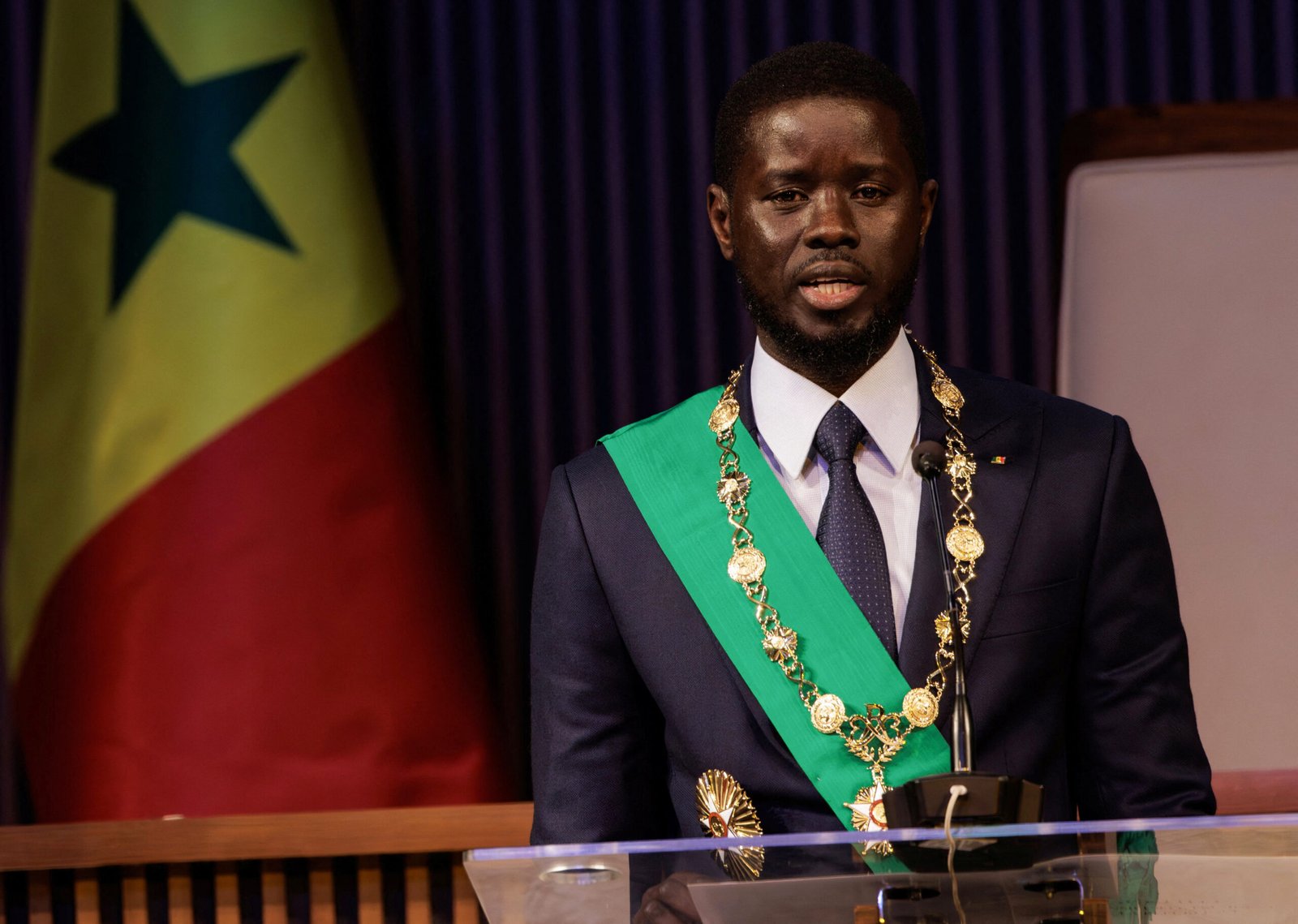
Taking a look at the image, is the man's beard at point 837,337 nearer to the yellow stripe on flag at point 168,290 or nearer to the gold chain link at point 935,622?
the gold chain link at point 935,622

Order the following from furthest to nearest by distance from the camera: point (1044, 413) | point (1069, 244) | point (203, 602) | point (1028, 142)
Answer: point (1028, 142) → point (1069, 244) → point (203, 602) → point (1044, 413)

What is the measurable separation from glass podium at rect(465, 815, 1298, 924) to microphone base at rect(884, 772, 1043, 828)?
41mm

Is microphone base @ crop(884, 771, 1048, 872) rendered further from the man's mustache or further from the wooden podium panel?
the wooden podium panel

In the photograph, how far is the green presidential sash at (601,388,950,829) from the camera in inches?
43.0

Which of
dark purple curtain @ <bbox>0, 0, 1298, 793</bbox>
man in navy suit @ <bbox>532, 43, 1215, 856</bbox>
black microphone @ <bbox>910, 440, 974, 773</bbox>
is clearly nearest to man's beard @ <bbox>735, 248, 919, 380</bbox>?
man in navy suit @ <bbox>532, 43, 1215, 856</bbox>

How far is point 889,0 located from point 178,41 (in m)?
0.89

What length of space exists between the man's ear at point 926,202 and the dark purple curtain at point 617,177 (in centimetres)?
83

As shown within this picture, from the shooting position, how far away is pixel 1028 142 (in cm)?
204

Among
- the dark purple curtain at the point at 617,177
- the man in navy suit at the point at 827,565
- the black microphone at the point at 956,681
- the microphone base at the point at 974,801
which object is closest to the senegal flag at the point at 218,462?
the dark purple curtain at the point at 617,177

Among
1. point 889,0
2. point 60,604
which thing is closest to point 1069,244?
point 889,0

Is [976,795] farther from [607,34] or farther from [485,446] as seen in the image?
[607,34]

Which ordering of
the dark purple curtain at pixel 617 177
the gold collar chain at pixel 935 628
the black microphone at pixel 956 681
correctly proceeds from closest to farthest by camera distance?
the black microphone at pixel 956 681 < the gold collar chain at pixel 935 628 < the dark purple curtain at pixel 617 177

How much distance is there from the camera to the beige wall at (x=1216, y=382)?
71.1 inches

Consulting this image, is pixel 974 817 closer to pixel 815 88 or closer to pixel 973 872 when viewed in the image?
pixel 973 872
